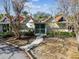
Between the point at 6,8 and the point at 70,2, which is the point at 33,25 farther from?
the point at 70,2

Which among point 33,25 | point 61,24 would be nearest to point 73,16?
point 61,24

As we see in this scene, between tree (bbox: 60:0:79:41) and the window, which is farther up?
tree (bbox: 60:0:79:41)

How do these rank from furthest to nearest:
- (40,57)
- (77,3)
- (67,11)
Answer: (67,11) < (77,3) < (40,57)

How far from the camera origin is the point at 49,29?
140ft

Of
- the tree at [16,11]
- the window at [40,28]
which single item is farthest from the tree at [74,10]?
the window at [40,28]

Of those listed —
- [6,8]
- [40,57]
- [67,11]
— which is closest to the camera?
[40,57]

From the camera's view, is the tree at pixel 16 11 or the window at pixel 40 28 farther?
the window at pixel 40 28

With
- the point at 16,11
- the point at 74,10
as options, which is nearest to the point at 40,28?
the point at 16,11

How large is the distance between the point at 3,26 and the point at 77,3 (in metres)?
27.6

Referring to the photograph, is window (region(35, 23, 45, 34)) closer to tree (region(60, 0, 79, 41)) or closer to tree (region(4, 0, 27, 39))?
tree (region(4, 0, 27, 39))

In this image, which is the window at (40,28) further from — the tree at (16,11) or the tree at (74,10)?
the tree at (74,10)

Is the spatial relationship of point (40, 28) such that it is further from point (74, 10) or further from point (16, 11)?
point (74, 10)

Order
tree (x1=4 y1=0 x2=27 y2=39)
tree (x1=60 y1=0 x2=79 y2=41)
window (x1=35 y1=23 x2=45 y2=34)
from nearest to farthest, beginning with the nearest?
1. tree (x1=60 y1=0 x2=79 y2=41)
2. tree (x1=4 y1=0 x2=27 y2=39)
3. window (x1=35 y1=23 x2=45 y2=34)

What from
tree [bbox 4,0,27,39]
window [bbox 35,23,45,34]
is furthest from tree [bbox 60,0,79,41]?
window [bbox 35,23,45,34]
